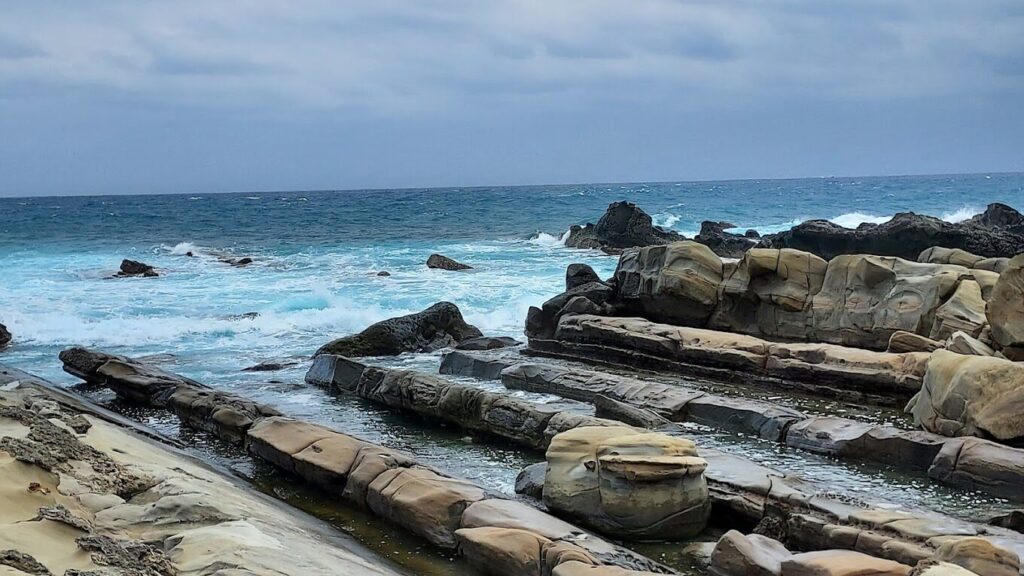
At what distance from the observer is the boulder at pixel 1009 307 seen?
11.1 metres

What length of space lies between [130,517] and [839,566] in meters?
4.58

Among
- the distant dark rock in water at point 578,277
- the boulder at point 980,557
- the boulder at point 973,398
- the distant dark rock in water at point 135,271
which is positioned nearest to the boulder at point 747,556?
the boulder at point 980,557

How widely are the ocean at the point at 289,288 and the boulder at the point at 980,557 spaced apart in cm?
221

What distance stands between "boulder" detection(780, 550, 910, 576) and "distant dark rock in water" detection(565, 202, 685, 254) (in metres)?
27.8

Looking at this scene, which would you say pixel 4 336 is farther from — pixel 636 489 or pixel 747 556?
pixel 747 556

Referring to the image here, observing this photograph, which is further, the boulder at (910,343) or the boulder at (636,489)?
the boulder at (910,343)

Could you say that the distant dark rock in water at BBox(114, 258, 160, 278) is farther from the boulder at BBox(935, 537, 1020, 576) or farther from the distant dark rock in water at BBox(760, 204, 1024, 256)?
the boulder at BBox(935, 537, 1020, 576)

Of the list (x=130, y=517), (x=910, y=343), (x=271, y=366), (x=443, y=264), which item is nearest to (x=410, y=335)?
(x=271, y=366)

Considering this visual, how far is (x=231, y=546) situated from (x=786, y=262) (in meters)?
12.0

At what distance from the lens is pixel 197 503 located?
6059 millimetres

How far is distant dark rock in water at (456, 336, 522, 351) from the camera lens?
1661 centimetres

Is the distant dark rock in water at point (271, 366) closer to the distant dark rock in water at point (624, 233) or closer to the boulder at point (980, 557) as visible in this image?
the boulder at point (980, 557)

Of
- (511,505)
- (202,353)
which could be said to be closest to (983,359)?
(511,505)

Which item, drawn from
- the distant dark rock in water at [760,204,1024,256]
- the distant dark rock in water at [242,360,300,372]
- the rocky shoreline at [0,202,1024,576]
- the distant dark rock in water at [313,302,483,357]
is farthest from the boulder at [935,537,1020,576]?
the distant dark rock in water at [760,204,1024,256]
